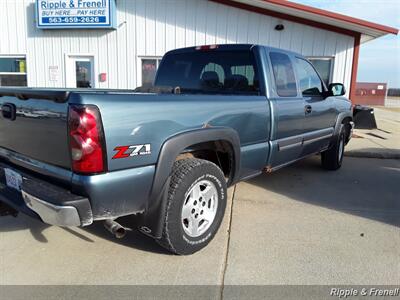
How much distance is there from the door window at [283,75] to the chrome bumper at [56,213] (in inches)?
106

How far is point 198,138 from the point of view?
2799mm

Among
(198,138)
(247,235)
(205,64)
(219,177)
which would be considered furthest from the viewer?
(205,64)

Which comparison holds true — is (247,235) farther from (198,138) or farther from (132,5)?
(132,5)

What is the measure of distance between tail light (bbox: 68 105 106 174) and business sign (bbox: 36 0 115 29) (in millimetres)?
8129

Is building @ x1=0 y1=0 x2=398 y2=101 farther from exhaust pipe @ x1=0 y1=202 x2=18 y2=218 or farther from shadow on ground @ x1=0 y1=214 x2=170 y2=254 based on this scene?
exhaust pipe @ x1=0 y1=202 x2=18 y2=218

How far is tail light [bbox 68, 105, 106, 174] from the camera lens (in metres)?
2.12

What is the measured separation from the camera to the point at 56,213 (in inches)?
85.7

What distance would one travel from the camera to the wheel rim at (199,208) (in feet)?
9.70

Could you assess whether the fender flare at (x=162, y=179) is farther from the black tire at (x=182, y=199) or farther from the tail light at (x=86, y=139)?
the tail light at (x=86, y=139)

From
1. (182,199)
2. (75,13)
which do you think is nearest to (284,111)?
(182,199)

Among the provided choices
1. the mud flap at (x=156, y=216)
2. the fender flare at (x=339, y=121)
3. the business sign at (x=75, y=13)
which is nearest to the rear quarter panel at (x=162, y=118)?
the mud flap at (x=156, y=216)

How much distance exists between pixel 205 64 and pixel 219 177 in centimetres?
177
